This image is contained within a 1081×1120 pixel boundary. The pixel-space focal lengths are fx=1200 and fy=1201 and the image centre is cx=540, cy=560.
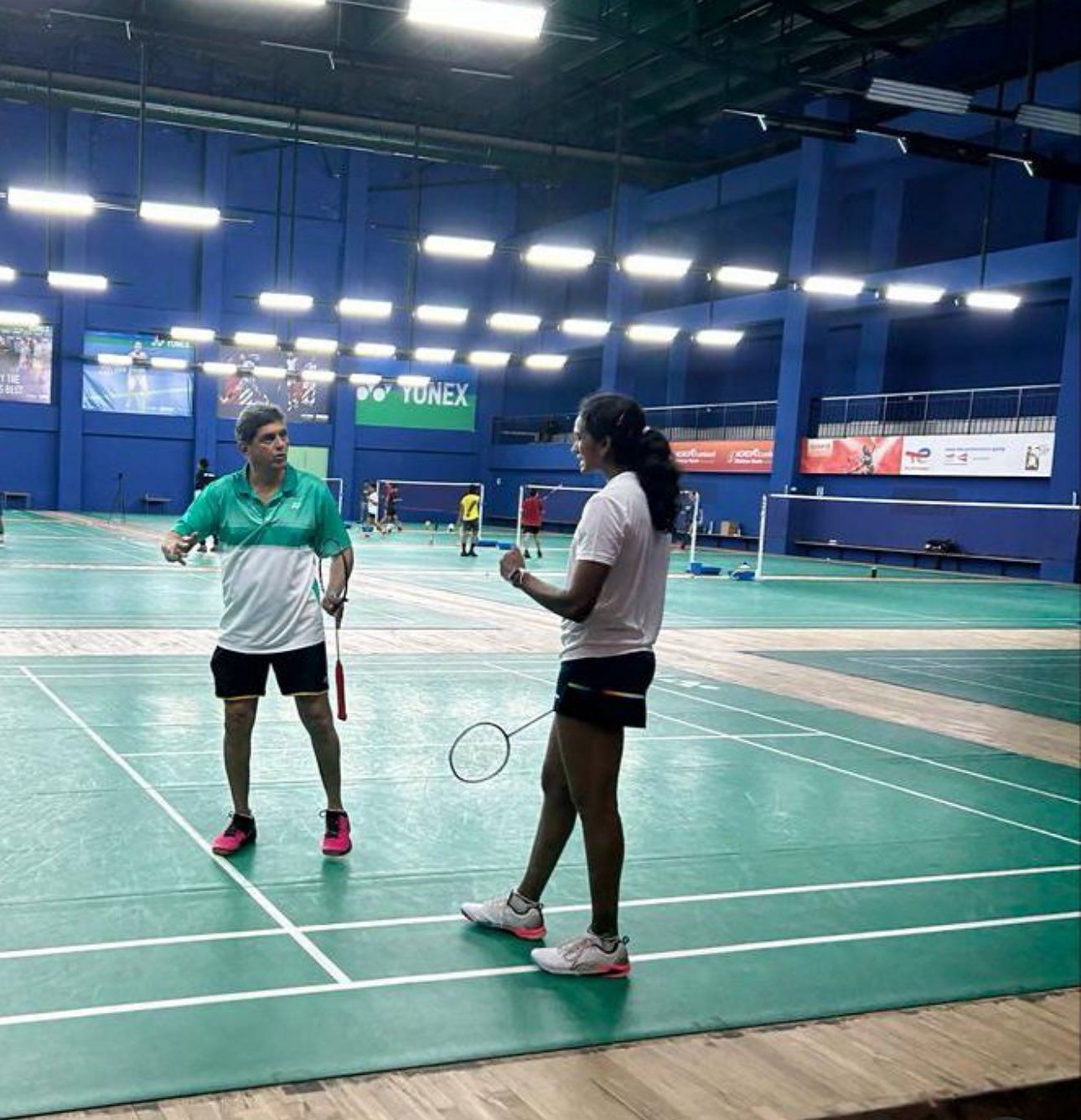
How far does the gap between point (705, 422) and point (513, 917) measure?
125ft

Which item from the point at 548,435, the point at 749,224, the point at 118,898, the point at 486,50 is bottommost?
the point at 118,898

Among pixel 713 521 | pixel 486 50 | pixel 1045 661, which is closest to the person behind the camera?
pixel 1045 661

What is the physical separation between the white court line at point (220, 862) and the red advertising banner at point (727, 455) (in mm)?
28745

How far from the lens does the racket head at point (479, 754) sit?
7301 mm

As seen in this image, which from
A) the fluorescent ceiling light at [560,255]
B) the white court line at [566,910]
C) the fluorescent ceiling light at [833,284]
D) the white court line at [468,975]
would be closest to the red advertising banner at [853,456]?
the fluorescent ceiling light at [833,284]

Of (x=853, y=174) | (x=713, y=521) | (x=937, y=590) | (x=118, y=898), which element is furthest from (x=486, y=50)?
(x=118, y=898)

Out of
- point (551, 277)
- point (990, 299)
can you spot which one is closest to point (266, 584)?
point (990, 299)

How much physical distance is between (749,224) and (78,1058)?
39.3 metres

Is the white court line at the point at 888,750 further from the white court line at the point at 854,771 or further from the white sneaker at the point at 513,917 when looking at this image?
the white sneaker at the point at 513,917

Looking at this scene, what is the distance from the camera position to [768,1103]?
343 cm

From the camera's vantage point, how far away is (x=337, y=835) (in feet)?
18.4

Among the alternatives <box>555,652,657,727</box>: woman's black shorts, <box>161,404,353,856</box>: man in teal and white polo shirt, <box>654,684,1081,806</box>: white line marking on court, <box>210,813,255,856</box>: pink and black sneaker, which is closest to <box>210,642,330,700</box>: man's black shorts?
<box>161,404,353,856</box>: man in teal and white polo shirt

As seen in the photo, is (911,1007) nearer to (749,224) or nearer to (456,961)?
(456,961)

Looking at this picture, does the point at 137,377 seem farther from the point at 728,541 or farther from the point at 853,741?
the point at 853,741
